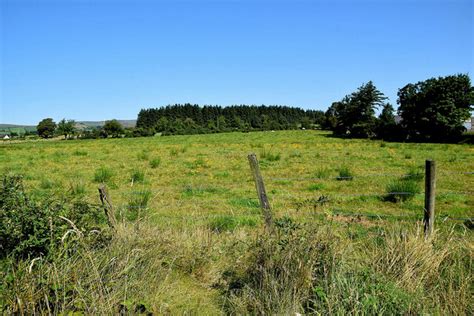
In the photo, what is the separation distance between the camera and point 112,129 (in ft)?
261

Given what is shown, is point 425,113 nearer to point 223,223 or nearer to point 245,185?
point 245,185

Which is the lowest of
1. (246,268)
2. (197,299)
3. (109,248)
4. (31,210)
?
(197,299)

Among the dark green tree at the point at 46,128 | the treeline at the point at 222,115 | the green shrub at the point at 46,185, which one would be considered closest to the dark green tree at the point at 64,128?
the dark green tree at the point at 46,128

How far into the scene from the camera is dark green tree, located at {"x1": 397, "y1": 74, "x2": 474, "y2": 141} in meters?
35.5

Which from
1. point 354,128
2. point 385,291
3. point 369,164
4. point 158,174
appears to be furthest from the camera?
point 354,128

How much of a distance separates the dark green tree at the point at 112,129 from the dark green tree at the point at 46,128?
15.4 m

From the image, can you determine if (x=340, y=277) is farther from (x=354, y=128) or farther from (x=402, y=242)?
(x=354, y=128)

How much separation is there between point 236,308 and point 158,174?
9773 mm

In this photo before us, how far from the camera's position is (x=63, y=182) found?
11023 mm

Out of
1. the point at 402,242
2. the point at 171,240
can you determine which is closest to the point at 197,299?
the point at 171,240

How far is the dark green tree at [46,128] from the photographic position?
83438 mm

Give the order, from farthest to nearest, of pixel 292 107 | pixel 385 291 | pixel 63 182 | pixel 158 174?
pixel 292 107
pixel 158 174
pixel 63 182
pixel 385 291

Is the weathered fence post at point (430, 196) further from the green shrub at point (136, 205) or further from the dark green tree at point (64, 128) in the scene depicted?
the dark green tree at point (64, 128)

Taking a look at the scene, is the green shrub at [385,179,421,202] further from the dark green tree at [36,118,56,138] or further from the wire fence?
the dark green tree at [36,118,56,138]
